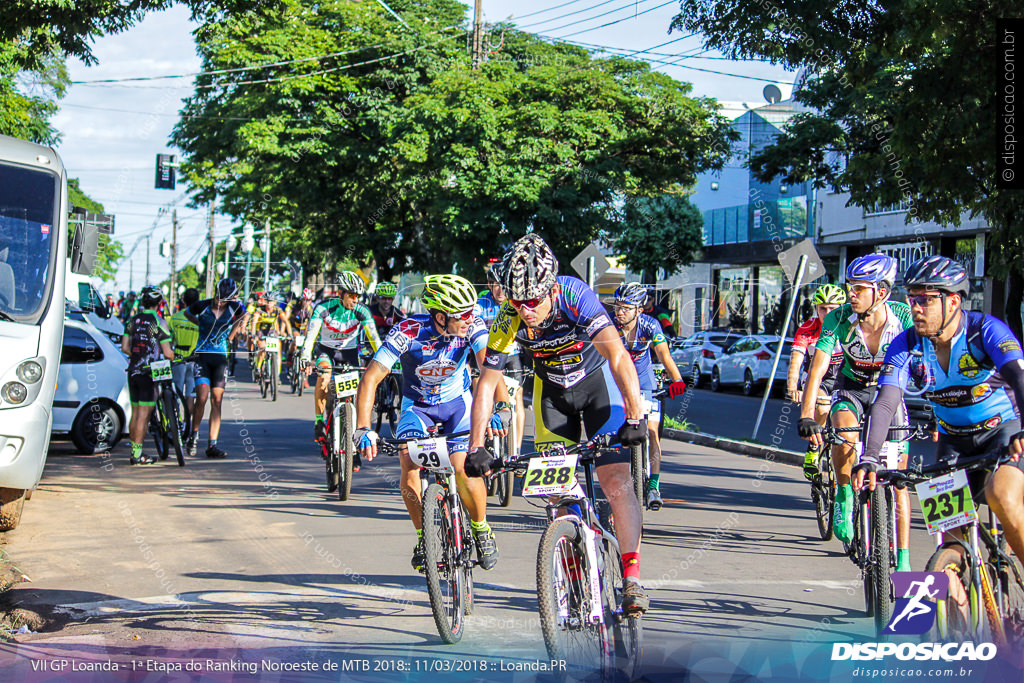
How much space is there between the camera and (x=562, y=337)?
560cm

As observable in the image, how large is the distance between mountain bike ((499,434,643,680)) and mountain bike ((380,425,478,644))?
2.51 feet

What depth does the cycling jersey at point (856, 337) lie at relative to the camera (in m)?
7.59

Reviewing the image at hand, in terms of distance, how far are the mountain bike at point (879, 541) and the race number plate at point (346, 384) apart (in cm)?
504

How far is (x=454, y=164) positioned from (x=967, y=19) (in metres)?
20.2

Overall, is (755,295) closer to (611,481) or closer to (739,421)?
(739,421)

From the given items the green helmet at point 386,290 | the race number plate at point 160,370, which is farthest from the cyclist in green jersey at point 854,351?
the green helmet at point 386,290

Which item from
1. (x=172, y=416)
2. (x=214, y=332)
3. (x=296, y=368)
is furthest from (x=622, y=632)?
(x=296, y=368)

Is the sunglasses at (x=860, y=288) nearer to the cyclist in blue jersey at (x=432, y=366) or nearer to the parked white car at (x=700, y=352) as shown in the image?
the cyclist in blue jersey at (x=432, y=366)

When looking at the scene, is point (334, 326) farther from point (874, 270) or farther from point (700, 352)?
point (700, 352)

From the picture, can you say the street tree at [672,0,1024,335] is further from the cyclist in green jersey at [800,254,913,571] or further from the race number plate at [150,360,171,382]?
the race number plate at [150,360,171,382]

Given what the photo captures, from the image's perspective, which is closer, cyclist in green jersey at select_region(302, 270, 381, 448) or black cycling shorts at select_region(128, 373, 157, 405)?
cyclist in green jersey at select_region(302, 270, 381, 448)

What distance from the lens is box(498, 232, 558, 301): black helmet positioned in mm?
5113

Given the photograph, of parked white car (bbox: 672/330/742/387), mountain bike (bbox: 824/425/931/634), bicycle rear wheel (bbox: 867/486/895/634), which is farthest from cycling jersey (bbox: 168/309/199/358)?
parked white car (bbox: 672/330/742/387)

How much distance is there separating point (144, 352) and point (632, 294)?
18.6 ft
